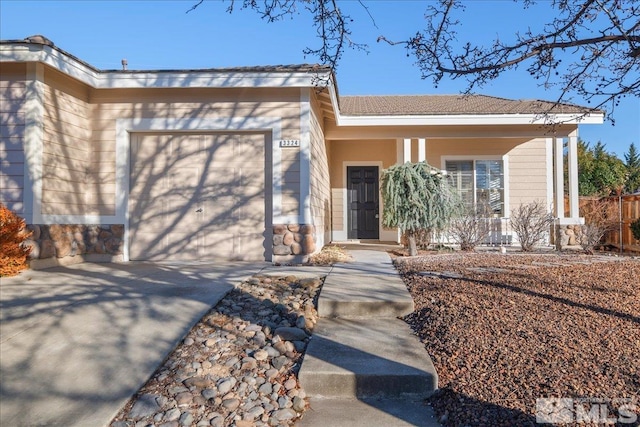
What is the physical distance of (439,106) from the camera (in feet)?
35.7

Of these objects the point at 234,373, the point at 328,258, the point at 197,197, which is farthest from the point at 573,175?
the point at 234,373

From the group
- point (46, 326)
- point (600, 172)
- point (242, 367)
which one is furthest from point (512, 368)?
point (600, 172)

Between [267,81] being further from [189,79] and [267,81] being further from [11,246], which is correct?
[11,246]

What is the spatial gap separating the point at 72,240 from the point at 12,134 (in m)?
1.72

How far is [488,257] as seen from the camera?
280 inches

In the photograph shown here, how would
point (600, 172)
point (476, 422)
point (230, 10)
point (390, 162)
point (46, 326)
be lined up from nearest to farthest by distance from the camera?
point (476, 422)
point (46, 326)
point (230, 10)
point (390, 162)
point (600, 172)

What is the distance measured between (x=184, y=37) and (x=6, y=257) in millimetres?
3688

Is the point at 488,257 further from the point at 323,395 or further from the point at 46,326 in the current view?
the point at 46,326

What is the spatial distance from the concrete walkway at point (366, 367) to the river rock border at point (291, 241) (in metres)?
2.58

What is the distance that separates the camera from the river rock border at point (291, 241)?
682 centimetres

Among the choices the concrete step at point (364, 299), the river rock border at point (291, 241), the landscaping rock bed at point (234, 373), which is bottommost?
the landscaping rock bed at point (234, 373)

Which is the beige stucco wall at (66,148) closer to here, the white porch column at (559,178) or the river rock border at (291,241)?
the river rock border at (291,241)

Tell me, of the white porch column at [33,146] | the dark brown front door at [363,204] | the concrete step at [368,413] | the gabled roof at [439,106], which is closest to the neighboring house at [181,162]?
the white porch column at [33,146]

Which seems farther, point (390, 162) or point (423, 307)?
point (390, 162)
